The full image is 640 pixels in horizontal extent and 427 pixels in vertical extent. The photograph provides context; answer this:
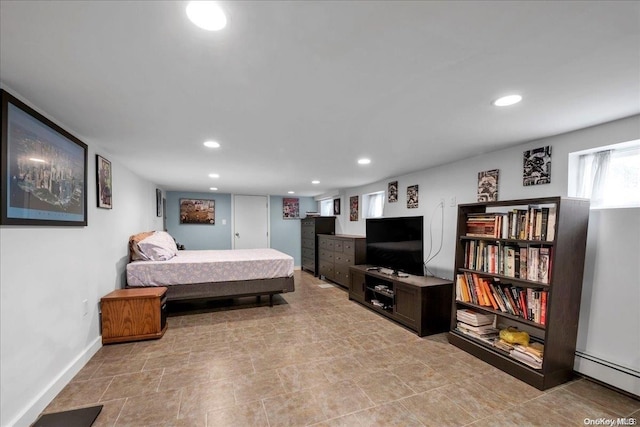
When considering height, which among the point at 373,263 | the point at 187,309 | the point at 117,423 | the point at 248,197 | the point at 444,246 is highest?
the point at 248,197

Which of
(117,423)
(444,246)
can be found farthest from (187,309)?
(444,246)

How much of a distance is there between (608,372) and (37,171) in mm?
4461

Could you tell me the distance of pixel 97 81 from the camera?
1.49 m

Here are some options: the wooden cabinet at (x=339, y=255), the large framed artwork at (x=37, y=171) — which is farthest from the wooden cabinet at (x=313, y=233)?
the large framed artwork at (x=37, y=171)

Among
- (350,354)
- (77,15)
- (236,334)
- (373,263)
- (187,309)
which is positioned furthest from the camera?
(373,263)

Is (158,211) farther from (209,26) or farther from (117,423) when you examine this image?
(209,26)

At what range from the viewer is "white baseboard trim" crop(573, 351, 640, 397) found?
6.42 feet

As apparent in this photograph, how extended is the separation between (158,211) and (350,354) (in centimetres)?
511

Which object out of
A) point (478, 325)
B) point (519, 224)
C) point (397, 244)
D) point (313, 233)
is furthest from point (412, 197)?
point (313, 233)

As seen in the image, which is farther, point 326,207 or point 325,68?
point 326,207

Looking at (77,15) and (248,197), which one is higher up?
(77,15)

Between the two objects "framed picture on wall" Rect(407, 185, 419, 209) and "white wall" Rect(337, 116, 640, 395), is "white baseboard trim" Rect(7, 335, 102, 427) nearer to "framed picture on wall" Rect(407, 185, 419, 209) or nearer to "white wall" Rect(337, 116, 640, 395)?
"white wall" Rect(337, 116, 640, 395)

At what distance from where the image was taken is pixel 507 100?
172 cm

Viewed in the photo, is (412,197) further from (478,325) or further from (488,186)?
(478,325)
